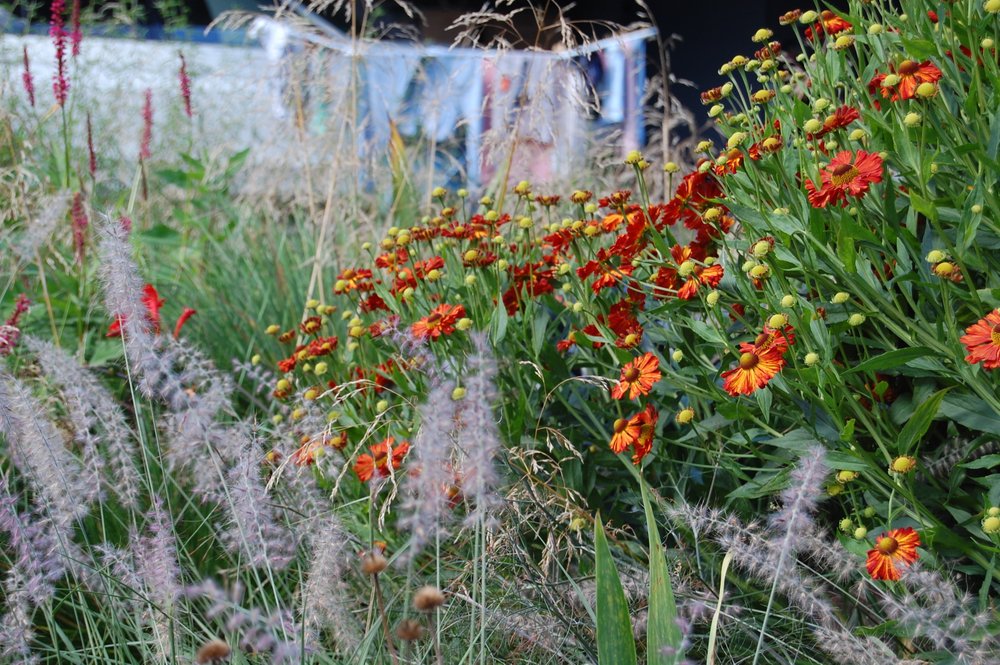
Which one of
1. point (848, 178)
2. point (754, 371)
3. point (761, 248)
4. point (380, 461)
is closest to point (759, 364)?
point (754, 371)

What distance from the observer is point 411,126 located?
187 inches

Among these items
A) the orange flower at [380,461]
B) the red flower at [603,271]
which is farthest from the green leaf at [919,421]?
the orange flower at [380,461]

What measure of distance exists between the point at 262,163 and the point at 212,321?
135cm

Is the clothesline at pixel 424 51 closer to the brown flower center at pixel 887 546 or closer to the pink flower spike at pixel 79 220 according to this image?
the pink flower spike at pixel 79 220

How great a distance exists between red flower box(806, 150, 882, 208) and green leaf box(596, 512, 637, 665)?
565mm

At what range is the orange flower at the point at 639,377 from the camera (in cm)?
153

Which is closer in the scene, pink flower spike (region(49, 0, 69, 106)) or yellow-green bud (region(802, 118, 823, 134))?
yellow-green bud (region(802, 118, 823, 134))

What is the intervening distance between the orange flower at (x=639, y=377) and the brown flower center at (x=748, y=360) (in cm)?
16

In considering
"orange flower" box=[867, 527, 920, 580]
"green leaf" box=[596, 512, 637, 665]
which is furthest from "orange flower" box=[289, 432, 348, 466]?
"orange flower" box=[867, 527, 920, 580]

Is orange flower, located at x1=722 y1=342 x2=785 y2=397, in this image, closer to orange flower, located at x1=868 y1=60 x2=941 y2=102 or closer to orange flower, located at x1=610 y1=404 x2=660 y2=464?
orange flower, located at x1=610 y1=404 x2=660 y2=464

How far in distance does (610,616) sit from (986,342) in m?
0.61

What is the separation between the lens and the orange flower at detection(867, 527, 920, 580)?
1.30 meters

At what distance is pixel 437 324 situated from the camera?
5.63 feet

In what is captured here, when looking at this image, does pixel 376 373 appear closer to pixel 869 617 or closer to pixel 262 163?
pixel 869 617
